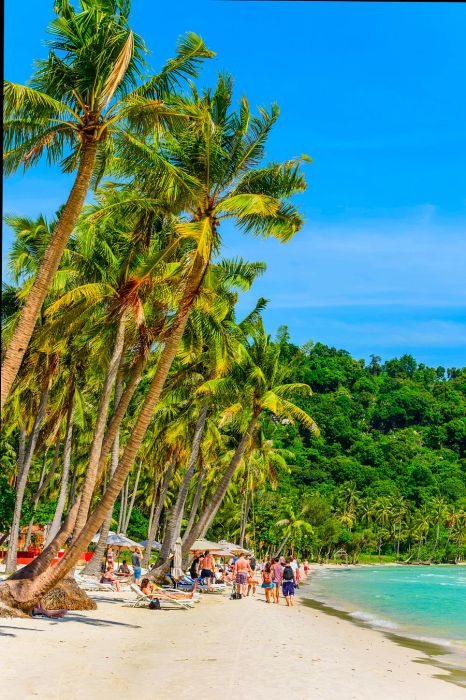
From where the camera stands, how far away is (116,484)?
46.0ft

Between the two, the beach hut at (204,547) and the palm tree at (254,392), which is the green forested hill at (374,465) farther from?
the palm tree at (254,392)

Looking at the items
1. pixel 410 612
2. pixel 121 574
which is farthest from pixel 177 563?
pixel 410 612

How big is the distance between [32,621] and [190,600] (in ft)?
25.1

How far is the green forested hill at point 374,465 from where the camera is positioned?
333 feet

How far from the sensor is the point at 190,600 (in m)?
20.0

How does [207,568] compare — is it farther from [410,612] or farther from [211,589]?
[410,612]

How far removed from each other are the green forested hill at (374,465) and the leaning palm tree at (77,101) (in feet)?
214

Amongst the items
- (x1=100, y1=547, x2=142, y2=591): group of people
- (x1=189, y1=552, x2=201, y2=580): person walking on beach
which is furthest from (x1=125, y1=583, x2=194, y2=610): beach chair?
(x1=189, y1=552, x2=201, y2=580): person walking on beach

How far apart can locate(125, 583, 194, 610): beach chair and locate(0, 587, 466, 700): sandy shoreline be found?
4.31 feet

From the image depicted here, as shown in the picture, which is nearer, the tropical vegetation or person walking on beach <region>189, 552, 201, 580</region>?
the tropical vegetation

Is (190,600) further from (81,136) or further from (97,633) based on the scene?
(81,136)

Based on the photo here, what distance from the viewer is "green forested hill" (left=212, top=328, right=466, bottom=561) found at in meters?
102

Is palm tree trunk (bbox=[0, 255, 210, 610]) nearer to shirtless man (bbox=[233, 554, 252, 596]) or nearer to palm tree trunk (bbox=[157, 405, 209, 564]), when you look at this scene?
palm tree trunk (bbox=[157, 405, 209, 564])

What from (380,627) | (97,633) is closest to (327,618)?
(380,627)
